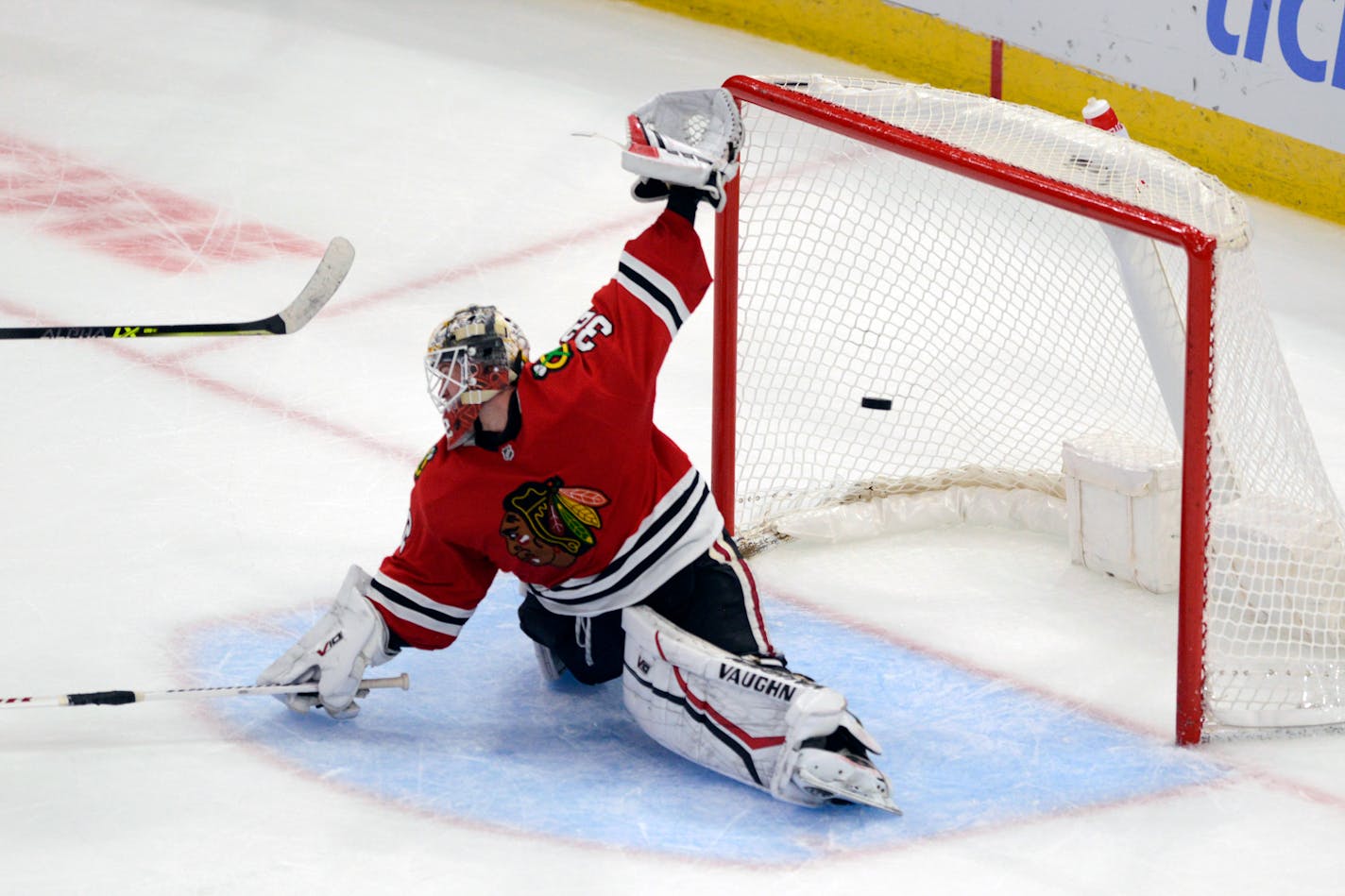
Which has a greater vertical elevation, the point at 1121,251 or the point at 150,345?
the point at 1121,251

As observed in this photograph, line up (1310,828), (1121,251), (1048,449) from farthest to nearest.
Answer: (1048,449)
(1121,251)
(1310,828)

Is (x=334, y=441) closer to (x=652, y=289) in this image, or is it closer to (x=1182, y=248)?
(x=652, y=289)

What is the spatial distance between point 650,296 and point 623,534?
0.36 meters

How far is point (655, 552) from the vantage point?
318cm

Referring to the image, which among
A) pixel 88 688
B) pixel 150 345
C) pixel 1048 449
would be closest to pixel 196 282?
pixel 150 345

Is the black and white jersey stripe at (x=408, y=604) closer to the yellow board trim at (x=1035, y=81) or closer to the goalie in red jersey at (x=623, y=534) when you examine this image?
the goalie in red jersey at (x=623, y=534)

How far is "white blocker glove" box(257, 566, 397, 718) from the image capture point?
317 centimetres

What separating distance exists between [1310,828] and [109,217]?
3575mm

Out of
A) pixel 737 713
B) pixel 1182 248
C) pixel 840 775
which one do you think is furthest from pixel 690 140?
pixel 840 775

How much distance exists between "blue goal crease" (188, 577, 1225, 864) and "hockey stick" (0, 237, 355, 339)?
1.76ft

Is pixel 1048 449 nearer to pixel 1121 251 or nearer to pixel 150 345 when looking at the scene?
pixel 1121 251

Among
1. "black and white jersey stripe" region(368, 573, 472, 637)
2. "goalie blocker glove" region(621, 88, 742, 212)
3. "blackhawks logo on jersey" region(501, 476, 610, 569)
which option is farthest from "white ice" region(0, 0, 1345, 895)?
"goalie blocker glove" region(621, 88, 742, 212)

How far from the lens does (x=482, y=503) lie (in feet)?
10.1

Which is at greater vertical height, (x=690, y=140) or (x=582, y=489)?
(x=690, y=140)
